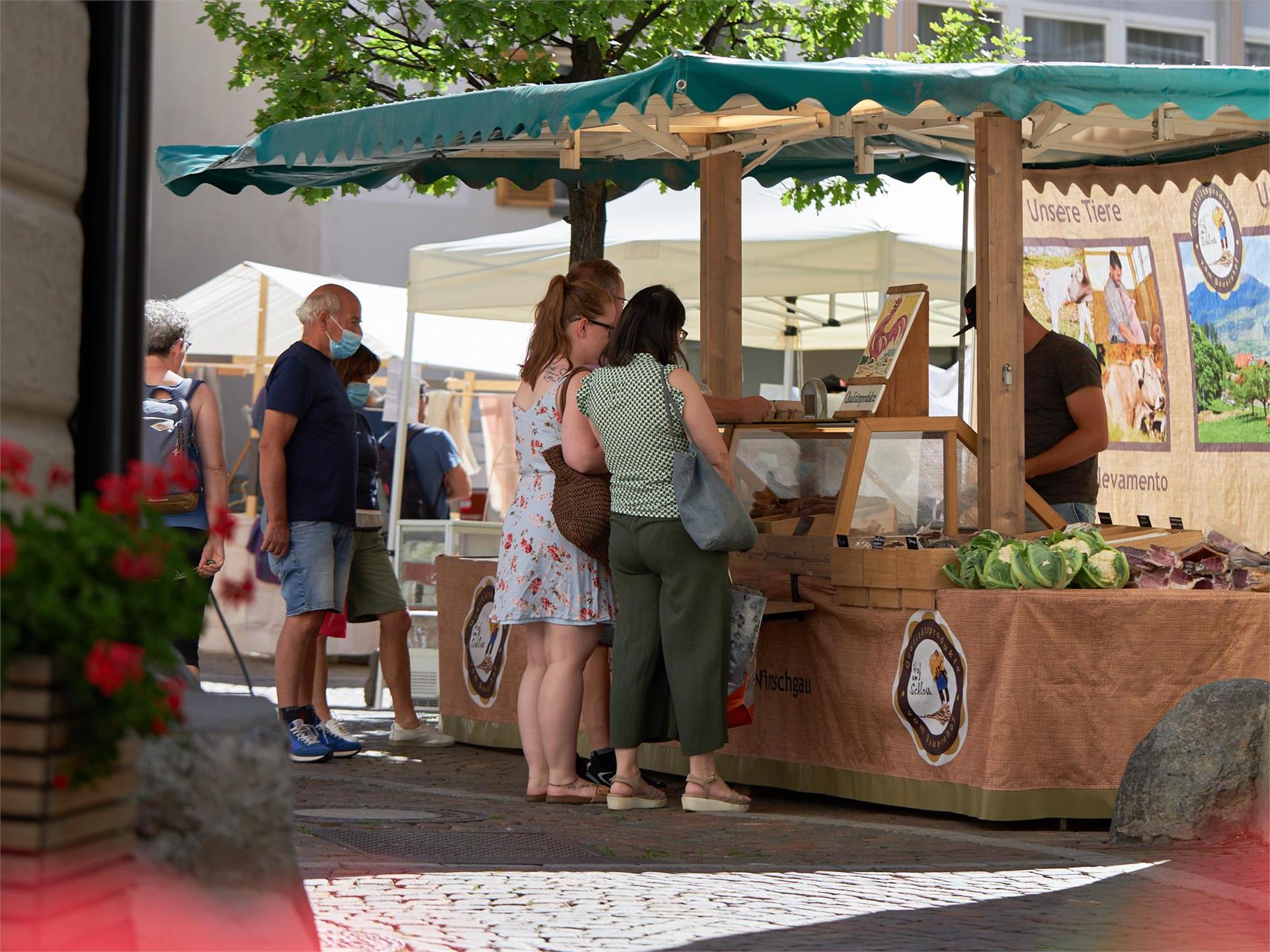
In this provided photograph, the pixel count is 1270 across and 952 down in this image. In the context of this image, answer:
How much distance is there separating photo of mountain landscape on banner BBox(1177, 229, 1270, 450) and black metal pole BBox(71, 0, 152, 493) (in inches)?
280

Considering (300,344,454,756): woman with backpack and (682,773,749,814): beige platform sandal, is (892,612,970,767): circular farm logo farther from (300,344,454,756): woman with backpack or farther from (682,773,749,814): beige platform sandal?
(300,344,454,756): woman with backpack

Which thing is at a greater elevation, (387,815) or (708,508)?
(708,508)

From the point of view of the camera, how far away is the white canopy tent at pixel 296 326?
16141mm

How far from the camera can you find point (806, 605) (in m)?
7.33

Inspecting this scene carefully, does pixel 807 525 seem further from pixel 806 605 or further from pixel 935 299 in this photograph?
pixel 935 299

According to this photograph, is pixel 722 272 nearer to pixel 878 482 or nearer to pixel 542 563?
pixel 878 482

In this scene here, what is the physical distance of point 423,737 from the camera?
932 centimetres

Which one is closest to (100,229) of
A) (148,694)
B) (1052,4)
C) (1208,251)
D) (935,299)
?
(148,694)

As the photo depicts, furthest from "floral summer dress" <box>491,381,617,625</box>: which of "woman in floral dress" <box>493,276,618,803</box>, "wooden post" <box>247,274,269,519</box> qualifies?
"wooden post" <box>247,274,269,519</box>

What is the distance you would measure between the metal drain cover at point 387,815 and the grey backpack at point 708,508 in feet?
4.47

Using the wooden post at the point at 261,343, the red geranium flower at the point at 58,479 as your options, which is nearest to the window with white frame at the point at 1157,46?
the wooden post at the point at 261,343

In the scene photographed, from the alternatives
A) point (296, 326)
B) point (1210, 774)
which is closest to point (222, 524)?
point (1210, 774)

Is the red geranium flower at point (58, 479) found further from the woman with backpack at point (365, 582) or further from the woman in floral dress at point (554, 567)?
the woman with backpack at point (365, 582)

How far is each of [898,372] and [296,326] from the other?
1064 cm
